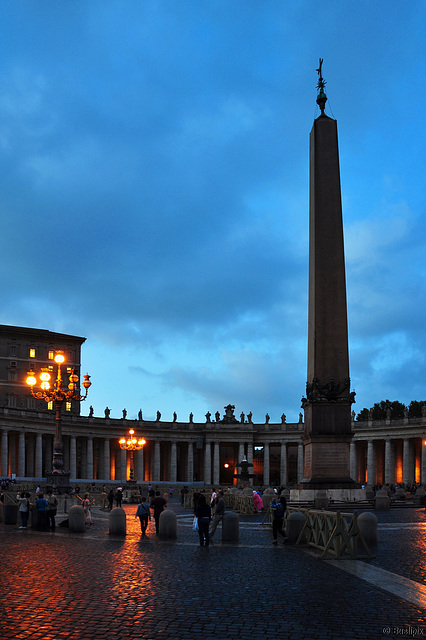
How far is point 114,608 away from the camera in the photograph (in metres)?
10.6

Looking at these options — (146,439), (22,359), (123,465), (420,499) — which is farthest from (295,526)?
(22,359)

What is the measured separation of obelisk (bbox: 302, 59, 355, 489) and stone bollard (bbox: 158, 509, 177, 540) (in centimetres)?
1017

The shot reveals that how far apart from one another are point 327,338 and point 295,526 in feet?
41.4

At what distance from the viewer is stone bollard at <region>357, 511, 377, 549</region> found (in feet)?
62.1

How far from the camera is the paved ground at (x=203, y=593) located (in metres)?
9.25

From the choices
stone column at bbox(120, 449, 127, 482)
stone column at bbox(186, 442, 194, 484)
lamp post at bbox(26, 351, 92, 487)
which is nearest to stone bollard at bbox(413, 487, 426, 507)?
lamp post at bbox(26, 351, 92, 487)

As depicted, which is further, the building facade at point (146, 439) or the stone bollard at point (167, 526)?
the building facade at point (146, 439)

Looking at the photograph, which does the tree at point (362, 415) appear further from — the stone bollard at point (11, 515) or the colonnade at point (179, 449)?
the stone bollard at point (11, 515)

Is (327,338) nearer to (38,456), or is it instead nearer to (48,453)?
(38,456)

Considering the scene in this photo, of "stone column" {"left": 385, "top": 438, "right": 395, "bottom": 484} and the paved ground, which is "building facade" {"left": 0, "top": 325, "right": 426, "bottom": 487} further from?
the paved ground

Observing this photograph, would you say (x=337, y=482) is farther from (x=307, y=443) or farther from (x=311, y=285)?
(x=311, y=285)

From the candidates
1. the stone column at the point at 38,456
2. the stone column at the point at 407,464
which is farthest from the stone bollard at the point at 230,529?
the stone column at the point at 38,456

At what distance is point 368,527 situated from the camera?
1898 centimetres

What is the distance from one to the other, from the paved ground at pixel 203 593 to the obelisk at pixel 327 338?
10.8 m
